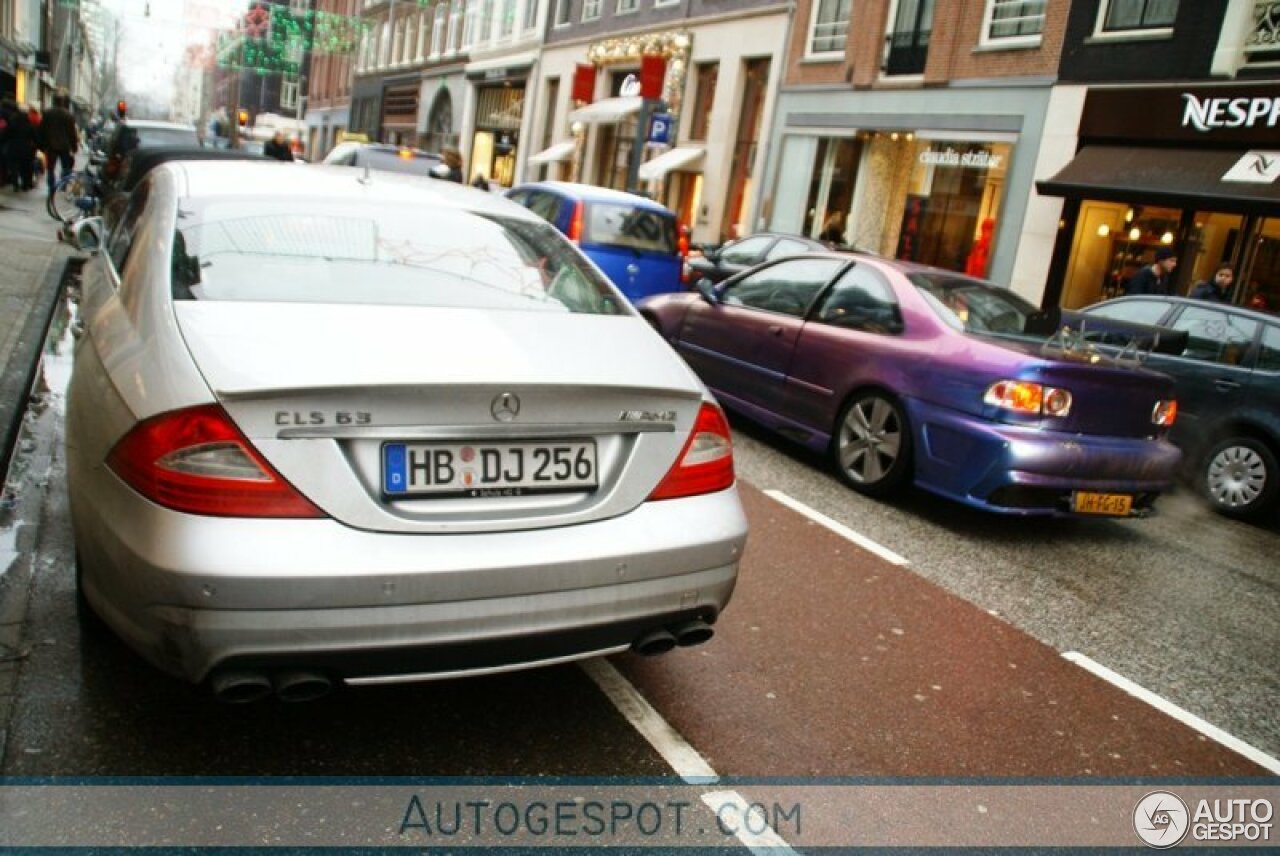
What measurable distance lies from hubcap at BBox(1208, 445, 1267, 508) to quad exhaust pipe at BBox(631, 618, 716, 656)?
6231 mm

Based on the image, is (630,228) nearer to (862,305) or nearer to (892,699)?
(862,305)

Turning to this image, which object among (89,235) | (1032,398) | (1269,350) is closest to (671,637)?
(1032,398)

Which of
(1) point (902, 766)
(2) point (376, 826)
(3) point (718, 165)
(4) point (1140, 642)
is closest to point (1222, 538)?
(4) point (1140, 642)

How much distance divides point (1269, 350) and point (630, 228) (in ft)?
20.7

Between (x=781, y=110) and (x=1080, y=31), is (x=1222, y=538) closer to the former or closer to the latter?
(x=1080, y=31)

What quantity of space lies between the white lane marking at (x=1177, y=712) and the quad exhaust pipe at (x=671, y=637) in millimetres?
1980

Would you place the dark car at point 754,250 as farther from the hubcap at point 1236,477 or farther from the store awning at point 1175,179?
the store awning at point 1175,179

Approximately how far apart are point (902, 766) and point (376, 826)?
1543 mm

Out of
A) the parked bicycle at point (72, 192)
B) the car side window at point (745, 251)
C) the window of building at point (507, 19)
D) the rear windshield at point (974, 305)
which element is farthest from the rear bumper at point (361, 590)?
the window of building at point (507, 19)

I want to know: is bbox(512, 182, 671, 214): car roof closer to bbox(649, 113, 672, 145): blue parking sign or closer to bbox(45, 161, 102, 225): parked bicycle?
bbox(649, 113, 672, 145): blue parking sign

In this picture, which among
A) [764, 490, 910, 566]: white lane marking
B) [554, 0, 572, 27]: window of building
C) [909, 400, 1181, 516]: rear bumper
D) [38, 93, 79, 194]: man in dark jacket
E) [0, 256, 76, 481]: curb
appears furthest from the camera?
[554, 0, 572, 27]: window of building

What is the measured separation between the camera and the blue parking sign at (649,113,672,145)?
17.6 m

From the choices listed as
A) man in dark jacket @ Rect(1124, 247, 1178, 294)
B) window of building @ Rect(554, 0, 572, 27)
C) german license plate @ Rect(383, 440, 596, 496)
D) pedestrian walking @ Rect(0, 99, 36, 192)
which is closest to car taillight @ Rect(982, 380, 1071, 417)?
german license plate @ Rect(383, 440, 596, 496)

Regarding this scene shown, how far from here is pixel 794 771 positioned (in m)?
2.89
